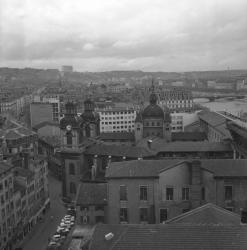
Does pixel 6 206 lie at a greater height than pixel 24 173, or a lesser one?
lesser

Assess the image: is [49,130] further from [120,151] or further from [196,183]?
[196,183]

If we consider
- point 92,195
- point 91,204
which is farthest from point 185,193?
point 92,195

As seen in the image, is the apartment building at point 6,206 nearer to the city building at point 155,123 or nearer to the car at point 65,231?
the car at point 65,231

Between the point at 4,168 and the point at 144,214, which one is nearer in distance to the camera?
the point at 144,214

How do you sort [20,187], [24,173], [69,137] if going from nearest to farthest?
[20,187] → [24,173] → [69,137]

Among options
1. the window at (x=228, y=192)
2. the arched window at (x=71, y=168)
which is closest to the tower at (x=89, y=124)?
the arched window at (x=71, y=168)

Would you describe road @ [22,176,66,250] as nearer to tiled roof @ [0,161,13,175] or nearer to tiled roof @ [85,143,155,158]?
tiled roof @ [0,161,13,175]

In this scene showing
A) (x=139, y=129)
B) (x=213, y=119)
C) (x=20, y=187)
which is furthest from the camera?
(x=213, y=119)
